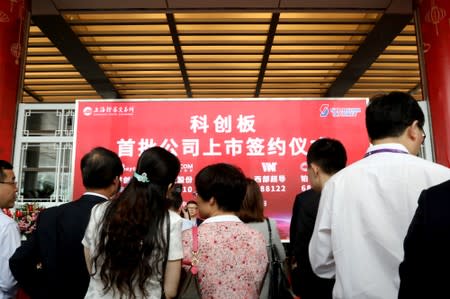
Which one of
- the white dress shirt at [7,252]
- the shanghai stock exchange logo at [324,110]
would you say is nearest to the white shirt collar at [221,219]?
the white dress shirt at [7,252]

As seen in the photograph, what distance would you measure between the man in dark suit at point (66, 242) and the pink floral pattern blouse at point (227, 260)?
1.41 feet

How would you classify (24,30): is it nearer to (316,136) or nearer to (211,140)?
(211,140)

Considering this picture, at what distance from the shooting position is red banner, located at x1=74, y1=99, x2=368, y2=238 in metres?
2.86

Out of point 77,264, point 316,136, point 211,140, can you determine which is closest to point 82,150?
point 211,140

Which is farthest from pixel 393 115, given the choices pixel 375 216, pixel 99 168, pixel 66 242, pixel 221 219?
pixel 66 242

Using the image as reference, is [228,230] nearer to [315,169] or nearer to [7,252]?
[315,169]

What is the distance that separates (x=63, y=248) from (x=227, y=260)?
2.17ft

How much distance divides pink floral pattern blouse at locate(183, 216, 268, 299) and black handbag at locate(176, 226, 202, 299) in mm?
14

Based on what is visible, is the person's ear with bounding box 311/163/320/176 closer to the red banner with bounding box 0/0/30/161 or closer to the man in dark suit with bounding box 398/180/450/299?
the man in dark suit with bounding box 398/180/450/299

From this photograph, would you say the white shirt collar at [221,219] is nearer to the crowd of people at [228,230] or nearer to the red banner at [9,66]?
the crowd of people at [228,230]

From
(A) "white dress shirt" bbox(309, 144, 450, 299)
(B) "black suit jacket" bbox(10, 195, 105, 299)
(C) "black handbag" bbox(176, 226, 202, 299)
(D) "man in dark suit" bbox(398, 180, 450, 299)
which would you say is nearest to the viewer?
(D) "man in dark suit" bbox(398, 180, 450, 299)

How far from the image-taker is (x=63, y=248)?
61.7 inches

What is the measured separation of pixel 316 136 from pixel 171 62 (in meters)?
2.58

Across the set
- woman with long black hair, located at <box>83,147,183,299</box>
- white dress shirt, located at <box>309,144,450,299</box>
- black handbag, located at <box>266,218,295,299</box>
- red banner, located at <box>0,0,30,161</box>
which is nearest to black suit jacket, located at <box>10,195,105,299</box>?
woman with long black hair, located at <box>83,147,183,299</box>
